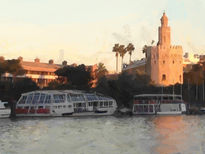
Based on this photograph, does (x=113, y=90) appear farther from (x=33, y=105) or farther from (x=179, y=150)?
(x=179, y=150)

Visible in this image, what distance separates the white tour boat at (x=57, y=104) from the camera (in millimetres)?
85438

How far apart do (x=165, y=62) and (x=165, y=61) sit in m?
0.32

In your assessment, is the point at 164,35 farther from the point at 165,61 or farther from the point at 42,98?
the point at 42,98

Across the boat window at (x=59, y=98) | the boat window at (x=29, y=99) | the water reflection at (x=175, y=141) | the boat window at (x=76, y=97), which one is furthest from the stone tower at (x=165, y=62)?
the water reflection at (x=175, y=141)

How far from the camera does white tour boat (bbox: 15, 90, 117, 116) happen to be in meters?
85.4

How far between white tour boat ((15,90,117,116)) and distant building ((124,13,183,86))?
136ft

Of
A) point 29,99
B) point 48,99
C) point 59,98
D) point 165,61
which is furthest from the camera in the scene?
point 165,61

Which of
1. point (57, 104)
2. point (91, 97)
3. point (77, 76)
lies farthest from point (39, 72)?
point (57, 104)

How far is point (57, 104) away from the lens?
8569 centimetres

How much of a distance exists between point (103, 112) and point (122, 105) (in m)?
18.4

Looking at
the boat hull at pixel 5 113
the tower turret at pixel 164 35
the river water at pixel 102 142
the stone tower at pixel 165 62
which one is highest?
the tower turret at pixel 164 35

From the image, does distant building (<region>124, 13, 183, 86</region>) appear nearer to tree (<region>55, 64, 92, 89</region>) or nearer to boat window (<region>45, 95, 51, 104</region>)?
tree (<region>55, 64, 92, 89</region>)

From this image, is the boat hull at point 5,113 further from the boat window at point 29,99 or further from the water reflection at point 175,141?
the water reflection at point 175,141

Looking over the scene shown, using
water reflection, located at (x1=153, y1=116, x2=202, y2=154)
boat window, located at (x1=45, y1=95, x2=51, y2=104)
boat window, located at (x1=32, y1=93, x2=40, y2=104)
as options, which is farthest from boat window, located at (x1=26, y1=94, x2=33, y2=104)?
water reflection, located at (x1=153, y1=116, x2=202, y2=154)
